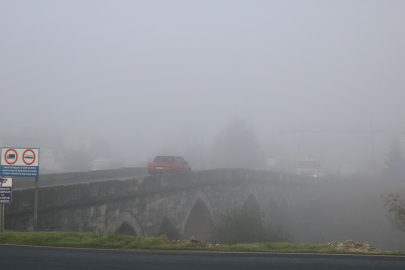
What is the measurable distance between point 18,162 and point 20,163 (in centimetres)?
5

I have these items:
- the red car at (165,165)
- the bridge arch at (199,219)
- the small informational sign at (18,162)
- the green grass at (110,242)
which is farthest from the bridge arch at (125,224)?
the red car at (165,165)

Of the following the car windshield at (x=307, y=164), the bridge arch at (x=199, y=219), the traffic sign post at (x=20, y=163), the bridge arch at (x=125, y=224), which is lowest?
the bridge arch at (x=199, y=219)

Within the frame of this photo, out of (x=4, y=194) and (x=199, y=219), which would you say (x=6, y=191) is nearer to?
(x=4, y=194)

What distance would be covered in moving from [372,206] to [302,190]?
29.0ft

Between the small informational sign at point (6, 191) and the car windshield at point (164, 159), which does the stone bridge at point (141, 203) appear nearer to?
the small informational sign at point (6, 191)

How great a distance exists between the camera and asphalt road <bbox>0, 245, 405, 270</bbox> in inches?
256

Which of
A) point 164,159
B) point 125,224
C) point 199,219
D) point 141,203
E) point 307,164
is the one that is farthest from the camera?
point 307,164

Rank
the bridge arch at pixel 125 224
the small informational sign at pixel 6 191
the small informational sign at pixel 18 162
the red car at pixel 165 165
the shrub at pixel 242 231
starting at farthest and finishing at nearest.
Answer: the red car at pixel 165 165 < the shrub at pixel 242 231 < the bridge arch at pixel 125 224 < the small informational sign at pixel 18 162 < the small informational sign at pixel 6 191

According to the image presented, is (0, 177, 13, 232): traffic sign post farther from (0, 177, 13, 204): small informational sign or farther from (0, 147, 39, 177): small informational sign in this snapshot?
(0, 147, 39, 177): small informational sign

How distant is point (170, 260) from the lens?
23.3 feet

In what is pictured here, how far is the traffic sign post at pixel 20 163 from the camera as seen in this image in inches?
386

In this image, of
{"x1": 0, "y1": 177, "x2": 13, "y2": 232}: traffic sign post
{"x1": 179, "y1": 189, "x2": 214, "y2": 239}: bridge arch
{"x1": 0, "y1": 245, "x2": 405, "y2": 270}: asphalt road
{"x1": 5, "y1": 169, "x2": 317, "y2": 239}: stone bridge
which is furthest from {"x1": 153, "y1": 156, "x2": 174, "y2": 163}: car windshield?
{"x1": 0, "y1": 245, "x2": 405, "y2": 270}: asphalt road

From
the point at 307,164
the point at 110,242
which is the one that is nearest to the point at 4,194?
the point at 110,242

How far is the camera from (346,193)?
50312 millimetres
